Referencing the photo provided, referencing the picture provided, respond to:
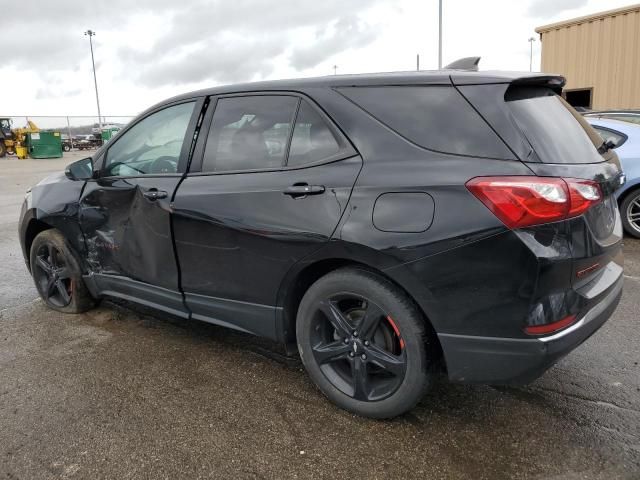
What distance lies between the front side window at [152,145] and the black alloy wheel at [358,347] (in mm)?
1379

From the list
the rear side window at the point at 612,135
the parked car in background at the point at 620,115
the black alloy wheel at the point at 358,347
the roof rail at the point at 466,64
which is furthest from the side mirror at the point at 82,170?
the parked car in background at the point at 620,115

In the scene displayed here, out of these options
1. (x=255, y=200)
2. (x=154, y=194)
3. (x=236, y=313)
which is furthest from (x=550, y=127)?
(x=154, y=194)

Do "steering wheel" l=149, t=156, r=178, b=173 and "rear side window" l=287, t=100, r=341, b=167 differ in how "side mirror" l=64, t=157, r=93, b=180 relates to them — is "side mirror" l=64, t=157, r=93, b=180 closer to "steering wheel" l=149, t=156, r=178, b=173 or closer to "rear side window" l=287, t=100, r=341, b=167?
"steering wheel" l=149, t=156, r=178, b=173

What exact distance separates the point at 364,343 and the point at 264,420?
665 mm

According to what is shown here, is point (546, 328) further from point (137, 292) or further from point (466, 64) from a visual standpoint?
point (137, 292)

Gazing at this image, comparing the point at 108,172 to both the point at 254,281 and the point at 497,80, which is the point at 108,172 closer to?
the point at 254,281

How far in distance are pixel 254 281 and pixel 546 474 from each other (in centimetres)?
165

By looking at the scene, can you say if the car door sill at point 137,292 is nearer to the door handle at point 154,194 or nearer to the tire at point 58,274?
the tire at point 58,274

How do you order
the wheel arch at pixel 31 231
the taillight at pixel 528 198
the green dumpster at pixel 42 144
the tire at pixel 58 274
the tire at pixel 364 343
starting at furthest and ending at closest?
the green dumpster at pixel 42 144 < the wheel arch at pixel 31 231 < the tire at pixel 58 274 < the tire at pixel 364 343 < the taillight at pixel 528 198

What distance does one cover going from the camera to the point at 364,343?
2572 mm

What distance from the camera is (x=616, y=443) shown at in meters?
2.41

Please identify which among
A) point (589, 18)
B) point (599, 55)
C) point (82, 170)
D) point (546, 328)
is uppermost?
point (589, 18)

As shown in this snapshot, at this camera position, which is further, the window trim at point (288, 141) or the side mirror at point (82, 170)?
the side mirror at point (82, 170)

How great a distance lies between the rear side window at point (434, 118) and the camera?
2.25 metres
